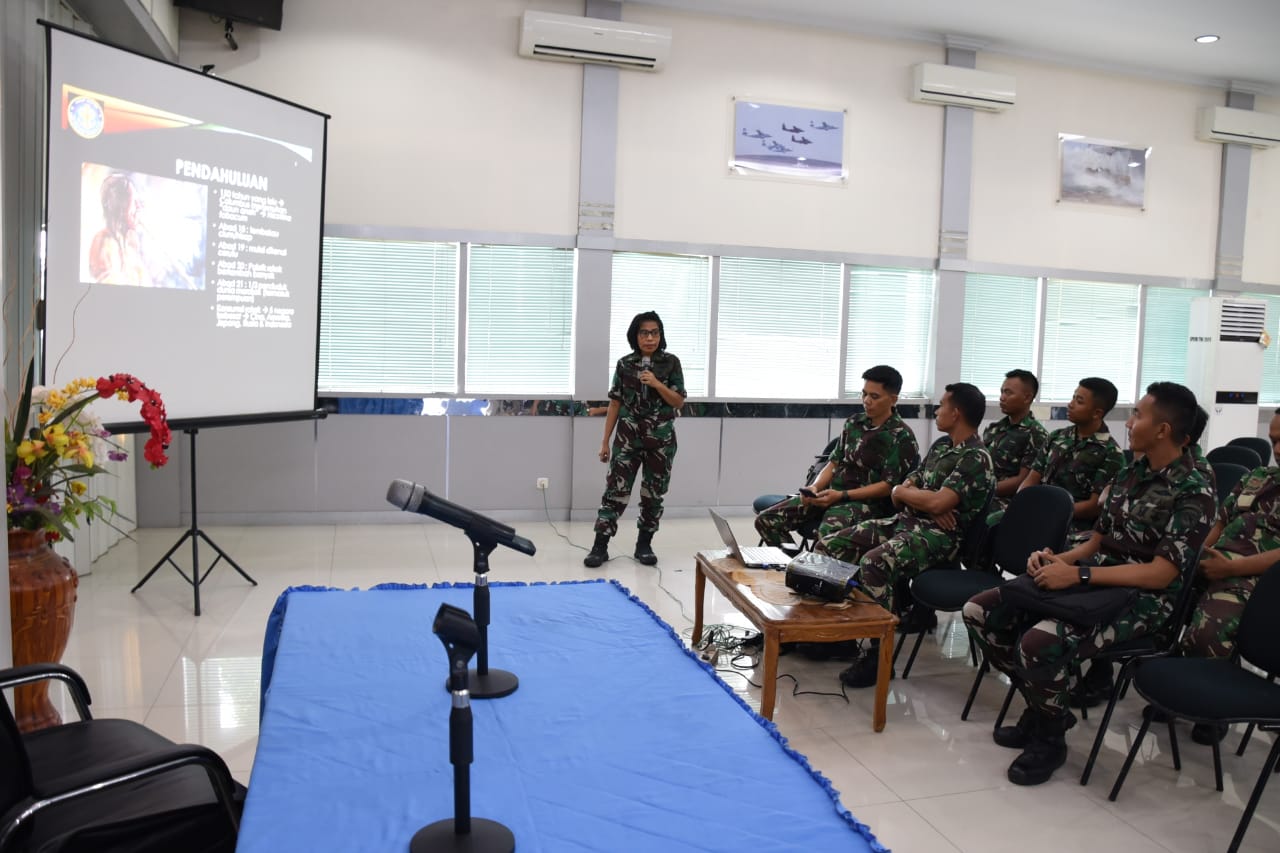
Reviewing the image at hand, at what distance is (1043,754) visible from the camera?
2.77m

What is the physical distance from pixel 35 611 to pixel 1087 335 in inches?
312

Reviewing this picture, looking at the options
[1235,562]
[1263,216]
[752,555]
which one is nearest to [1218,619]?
[1235,562]

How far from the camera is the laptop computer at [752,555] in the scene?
3.61 metres

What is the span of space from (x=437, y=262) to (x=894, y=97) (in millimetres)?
3881

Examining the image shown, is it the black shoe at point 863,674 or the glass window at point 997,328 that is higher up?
the glass window at point 997,328

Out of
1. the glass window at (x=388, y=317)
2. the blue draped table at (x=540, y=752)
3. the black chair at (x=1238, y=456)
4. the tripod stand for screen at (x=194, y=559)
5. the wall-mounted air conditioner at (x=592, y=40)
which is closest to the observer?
the blue draped table at (x=540, y=752)

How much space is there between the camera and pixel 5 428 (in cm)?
251

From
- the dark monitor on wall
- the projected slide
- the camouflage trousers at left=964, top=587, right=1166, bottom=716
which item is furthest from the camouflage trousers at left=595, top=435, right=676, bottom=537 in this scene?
the dark monitor on wall

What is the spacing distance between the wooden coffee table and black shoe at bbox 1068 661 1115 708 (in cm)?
82

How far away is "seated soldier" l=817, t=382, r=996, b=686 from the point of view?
11.5 ft

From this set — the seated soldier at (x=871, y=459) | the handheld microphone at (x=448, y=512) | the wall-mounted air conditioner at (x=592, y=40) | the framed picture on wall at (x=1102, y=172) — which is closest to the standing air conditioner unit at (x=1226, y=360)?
the framed picture on wall at (x=1102, y=172)

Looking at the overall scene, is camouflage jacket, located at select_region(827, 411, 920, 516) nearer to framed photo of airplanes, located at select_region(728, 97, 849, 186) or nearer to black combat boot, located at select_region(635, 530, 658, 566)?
black combat boot, located at select_region(635, 530, 658, 566)

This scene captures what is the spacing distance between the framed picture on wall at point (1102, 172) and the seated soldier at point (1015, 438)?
3.83 m

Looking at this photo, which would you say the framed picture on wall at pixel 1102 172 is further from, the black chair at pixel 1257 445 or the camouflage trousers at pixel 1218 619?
the camouflage trousers at pixel 1218 619
